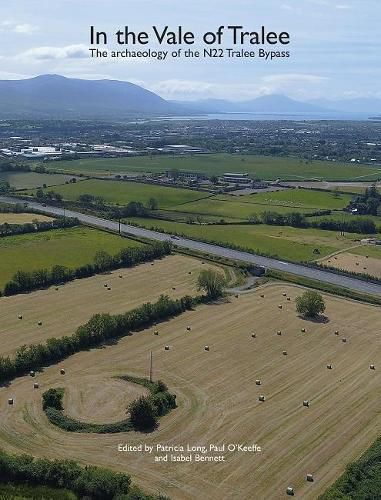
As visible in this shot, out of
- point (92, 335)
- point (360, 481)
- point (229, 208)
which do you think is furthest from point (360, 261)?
point (360, 481)

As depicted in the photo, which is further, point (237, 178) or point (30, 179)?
point (237, 178)

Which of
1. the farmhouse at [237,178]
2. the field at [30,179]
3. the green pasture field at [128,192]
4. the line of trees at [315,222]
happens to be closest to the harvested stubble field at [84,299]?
the line of trees at [315,222]

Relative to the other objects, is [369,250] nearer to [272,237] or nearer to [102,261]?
[272,237]

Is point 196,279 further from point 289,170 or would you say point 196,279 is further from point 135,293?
point 289,170

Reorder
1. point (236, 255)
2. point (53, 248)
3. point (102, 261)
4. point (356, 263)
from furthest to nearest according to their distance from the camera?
point (236, 255)
point (53, 248)
point (356, 263)
point (102, 261)

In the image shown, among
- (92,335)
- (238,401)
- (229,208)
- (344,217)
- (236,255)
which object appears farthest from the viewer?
(229,208)

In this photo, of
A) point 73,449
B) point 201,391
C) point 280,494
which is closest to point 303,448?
point 280,494

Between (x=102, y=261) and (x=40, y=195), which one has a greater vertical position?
(x=40, y=195)
